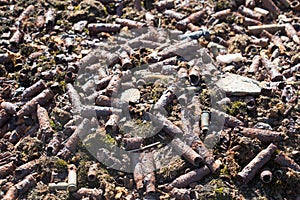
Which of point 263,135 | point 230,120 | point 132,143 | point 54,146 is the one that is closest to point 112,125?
point 132,143

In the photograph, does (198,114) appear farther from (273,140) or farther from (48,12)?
(48,12)

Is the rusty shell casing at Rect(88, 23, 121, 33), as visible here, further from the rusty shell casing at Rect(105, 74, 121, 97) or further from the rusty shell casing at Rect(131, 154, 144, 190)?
the rusty shell casing at Rect(131, 154, 144, 190)

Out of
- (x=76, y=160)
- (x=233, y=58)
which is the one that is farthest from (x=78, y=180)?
(x=233, y=58)

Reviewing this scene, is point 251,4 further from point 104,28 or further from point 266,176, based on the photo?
point 266,176

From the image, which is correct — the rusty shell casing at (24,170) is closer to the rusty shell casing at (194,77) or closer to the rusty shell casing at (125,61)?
the rusty shell casing at (125,61)

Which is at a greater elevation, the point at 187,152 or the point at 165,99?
the point at 165,99
